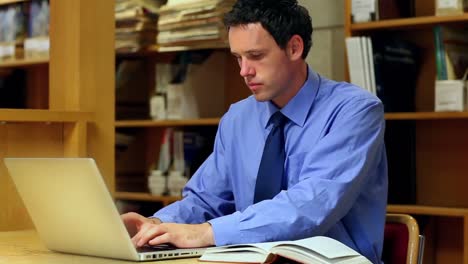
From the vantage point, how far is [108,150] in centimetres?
250

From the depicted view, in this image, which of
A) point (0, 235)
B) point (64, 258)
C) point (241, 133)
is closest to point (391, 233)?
point (241, 133)

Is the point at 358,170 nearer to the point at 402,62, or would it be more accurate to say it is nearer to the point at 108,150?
the point at 108,150

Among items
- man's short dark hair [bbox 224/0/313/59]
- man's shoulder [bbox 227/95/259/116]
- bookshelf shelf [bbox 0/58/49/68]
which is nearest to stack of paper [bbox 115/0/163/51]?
bookshelf shelf [bbox 0/58/49/68]

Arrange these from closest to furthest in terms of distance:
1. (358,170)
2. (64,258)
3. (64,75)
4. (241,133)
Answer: (64,258), (358,170), (241,133), (64,75)

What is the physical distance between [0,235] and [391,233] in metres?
0.95

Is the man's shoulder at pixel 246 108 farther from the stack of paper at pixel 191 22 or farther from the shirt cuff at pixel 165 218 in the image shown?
the stack of paper at pixel 191 22

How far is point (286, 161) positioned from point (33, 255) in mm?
632

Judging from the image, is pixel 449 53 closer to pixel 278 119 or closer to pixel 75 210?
pixel 278 119

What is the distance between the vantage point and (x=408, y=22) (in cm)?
324

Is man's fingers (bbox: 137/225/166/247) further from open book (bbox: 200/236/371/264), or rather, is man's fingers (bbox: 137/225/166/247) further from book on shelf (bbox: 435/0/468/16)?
book on shelf (bbox: 435/0/468/16)

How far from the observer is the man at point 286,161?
176cm

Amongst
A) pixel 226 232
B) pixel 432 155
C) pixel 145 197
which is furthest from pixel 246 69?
pixel 145 197

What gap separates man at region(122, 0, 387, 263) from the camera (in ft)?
5.76

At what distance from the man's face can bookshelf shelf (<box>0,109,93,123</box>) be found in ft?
1.95
